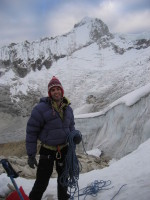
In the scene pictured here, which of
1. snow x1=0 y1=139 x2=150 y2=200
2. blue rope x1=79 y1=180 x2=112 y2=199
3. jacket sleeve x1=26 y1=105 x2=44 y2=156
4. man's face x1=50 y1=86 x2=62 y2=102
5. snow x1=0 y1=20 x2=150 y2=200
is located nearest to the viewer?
jacket sleeve x1=26 y1=105 x2=44 y2=156

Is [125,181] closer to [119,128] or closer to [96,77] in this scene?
[119,128]

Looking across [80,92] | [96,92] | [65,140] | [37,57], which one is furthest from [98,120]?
[37,57]

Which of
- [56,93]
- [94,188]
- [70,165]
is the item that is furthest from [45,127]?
[94,188]

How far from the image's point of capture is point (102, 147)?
13188 millimetres

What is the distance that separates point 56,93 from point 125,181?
74.5 inches

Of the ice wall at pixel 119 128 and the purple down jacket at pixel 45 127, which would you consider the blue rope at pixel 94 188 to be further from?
the ice wall at pixel 119 128

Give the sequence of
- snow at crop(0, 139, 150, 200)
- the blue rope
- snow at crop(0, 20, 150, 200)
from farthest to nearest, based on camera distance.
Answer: snow at crop(0, 20, 150, 200)
the blue rope
snow at crop(0, 139, 150, 200)

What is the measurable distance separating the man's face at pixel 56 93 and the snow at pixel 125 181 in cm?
155

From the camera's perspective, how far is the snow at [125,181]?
3896mm

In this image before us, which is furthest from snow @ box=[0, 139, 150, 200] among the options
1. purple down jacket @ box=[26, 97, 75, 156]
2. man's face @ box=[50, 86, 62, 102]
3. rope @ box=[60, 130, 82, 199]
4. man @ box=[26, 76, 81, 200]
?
man's face @ box=[50, 86, 62, 102]

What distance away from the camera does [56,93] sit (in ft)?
11.8

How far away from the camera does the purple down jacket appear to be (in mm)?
3471

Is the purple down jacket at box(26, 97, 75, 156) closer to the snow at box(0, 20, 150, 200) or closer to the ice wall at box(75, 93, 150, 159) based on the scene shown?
the snow at box(0, 20, 150, 200)

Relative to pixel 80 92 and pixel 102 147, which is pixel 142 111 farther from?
pixel 80 92
